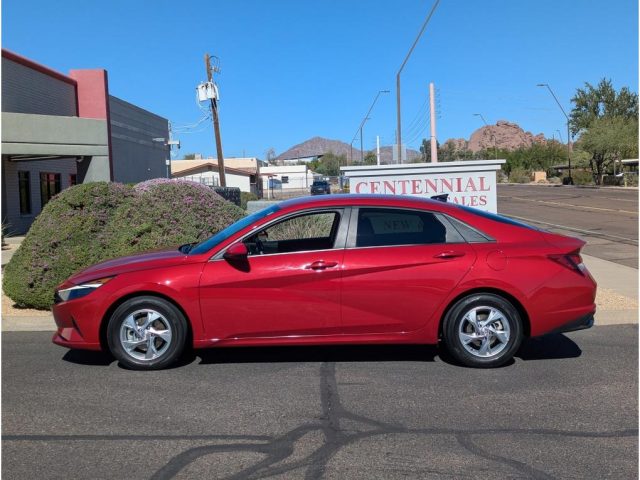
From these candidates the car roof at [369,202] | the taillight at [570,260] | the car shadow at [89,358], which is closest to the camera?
the taillight at [570,260]

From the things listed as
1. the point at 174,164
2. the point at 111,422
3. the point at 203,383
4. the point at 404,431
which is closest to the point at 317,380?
the point at 203,383

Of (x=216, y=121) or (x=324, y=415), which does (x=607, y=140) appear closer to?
(x=216, y=121)

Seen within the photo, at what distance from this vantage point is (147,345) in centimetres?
604

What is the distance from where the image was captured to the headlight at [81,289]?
6.06 meters

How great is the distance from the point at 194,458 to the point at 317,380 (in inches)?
71.2

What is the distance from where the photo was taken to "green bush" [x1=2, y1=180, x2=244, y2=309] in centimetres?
883

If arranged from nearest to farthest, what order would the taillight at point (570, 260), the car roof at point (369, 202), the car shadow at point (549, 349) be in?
1. the taillight at point (570, 260)
2. the car roof at point (369, 202)
3. the car shadow at point (549, 349)

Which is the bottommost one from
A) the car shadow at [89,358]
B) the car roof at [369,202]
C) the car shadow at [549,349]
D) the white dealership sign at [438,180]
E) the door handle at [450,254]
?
the car shadow at [549,349]

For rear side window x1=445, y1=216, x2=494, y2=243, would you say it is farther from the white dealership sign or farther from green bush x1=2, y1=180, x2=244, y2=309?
the white dealership sign

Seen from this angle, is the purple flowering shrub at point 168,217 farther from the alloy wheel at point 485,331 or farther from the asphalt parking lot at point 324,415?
the alloy wheel at point 485,331

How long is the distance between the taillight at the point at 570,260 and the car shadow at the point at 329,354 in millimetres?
950

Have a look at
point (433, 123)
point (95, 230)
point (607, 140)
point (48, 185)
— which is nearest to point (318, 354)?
point (95, 230)

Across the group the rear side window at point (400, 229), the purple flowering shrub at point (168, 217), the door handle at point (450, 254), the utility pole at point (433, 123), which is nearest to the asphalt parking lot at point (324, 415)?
the door handle at point (450, 254)

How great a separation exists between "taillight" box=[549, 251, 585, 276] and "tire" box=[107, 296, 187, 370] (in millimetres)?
3476
